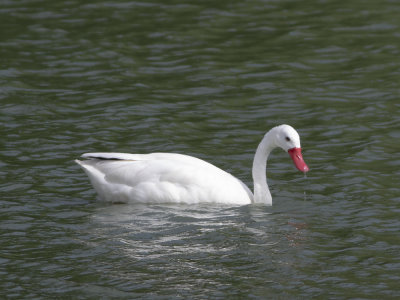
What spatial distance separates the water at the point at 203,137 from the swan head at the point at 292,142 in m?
0.53

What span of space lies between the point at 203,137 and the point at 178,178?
2.26 metres

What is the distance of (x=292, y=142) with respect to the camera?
1157cm

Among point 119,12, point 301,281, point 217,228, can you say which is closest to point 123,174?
point 217,228

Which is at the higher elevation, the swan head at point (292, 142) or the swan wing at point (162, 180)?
the swan head at point (292, 142)

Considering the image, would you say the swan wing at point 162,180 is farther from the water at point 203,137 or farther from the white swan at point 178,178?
the water at point 203,137

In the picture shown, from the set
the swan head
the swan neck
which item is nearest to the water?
the swan neck

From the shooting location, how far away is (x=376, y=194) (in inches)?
460

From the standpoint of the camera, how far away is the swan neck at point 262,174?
463 inches

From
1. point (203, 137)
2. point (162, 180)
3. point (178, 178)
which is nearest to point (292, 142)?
point (178, 178)

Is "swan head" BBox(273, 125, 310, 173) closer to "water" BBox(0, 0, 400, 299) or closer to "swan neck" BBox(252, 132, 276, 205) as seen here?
"swan neck" BBox(252, 132, 276, 205)

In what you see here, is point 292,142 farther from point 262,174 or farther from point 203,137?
point 203,137

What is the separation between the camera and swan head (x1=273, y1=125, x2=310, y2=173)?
11.5 m

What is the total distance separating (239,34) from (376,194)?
6922 mm

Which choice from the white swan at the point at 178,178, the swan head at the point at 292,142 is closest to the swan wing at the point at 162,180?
the white swan at the point at 178,178
